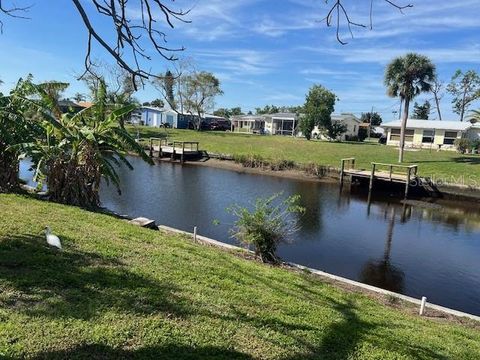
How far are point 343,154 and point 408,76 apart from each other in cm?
885

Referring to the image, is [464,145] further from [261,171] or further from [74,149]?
[74,149]

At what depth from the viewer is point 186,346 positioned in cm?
413

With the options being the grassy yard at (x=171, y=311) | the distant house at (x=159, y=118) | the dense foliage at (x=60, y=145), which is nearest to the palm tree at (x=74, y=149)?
the dense foliage at (x=60, y=145)

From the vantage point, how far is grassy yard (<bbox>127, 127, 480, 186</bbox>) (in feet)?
106

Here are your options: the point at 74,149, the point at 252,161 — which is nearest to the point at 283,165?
the point at 252,161

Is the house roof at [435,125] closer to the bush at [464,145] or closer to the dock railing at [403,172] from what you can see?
the bush at [464,145]

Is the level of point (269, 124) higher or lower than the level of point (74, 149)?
higher

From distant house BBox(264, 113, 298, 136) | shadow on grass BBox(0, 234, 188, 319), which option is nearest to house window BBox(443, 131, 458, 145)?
distant house BBox(264, 113, 298, 136)

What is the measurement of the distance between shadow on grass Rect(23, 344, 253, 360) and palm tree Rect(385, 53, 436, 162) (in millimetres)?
34094

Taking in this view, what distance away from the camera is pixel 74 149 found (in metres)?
12.5

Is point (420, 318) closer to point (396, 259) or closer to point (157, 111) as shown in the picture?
point (396, 259)

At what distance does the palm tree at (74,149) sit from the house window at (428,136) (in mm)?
43199

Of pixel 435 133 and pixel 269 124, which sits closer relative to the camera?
pixel 435 133

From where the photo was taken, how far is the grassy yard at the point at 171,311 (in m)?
4.06
